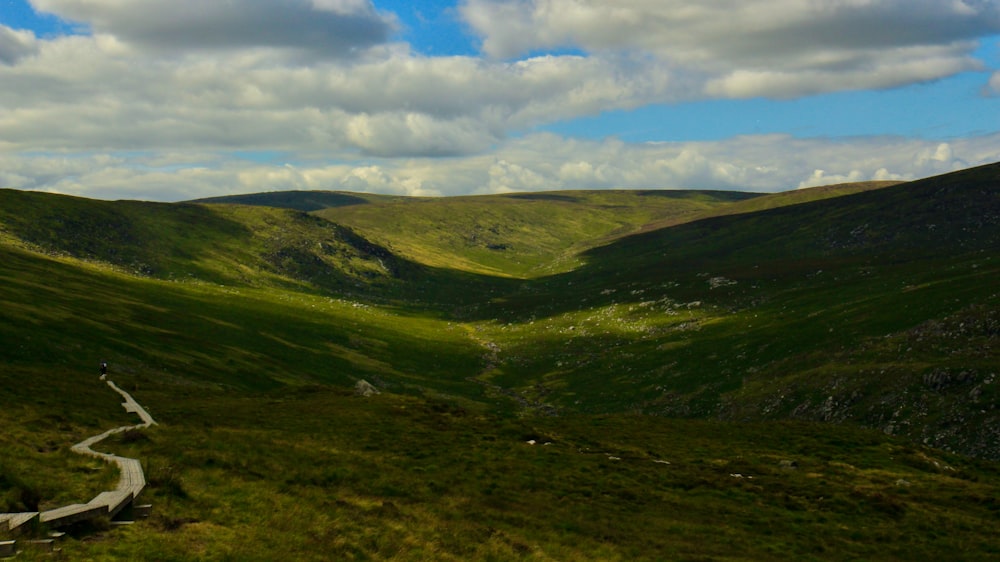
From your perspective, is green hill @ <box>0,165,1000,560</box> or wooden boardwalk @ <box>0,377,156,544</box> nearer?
wooden boardwalk @ <box>0,377,156,544</box>

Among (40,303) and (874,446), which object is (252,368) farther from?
(874,446)

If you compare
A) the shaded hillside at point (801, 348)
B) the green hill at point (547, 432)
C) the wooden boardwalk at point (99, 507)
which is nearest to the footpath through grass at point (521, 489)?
the green hill at point (547, 432)

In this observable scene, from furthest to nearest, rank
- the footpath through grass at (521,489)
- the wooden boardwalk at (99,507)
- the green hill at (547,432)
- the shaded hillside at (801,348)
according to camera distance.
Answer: the shaded hillside at (801,348)
the green hill at (547,432)
the footpath through grass at (521,489)
the wooden boardwalk at (99,507)

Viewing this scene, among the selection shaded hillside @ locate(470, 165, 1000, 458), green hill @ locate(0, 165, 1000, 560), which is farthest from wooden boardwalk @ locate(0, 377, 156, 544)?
shaded hillside @ locate(470, 165, 1000, 458)

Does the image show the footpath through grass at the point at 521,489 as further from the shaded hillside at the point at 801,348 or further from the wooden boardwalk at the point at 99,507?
the shaded hillside at the point at 801,348

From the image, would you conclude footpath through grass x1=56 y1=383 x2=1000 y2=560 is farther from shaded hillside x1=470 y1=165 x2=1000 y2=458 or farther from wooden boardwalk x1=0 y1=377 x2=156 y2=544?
shaded hillside x1=470 y1=165 x2=1000 y2=458

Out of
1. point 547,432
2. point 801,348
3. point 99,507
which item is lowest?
point 547,432

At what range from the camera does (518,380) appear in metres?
133

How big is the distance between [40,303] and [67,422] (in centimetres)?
7512

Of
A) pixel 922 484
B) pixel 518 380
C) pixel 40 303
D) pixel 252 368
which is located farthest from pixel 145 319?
pixel 922 484

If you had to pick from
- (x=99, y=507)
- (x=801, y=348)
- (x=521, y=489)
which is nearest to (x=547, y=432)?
(x=521, y=489)

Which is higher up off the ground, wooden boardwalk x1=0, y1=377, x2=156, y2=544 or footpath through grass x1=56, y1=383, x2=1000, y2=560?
wooden boardwalk x1=0, y1=377, x2=156, y2=544

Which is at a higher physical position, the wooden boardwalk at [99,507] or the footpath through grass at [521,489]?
the wooden boardwalk at [99,507]

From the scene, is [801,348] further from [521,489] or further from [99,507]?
[99,507]
